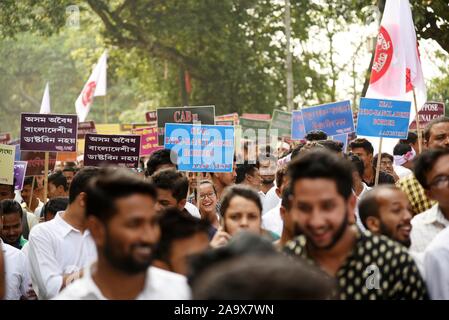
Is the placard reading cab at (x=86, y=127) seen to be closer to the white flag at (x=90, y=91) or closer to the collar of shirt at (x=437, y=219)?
the white flag at (x=90, y=91)

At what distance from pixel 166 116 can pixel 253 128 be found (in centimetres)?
815

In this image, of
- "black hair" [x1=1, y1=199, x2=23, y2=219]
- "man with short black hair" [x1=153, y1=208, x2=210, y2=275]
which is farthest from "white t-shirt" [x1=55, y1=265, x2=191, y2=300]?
"black hair" [x1=1, y1=199, x2=23, y2=219]

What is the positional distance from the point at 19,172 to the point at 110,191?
28.1ft

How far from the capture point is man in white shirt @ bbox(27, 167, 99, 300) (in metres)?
6.80

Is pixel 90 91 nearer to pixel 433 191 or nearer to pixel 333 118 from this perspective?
pixel 333 118

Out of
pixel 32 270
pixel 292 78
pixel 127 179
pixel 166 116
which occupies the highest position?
pixel 292 78

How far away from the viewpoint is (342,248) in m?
4.44

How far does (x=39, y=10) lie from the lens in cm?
3338

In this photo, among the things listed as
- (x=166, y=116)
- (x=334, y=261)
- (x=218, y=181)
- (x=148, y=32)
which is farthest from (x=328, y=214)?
(x=148, y=32)

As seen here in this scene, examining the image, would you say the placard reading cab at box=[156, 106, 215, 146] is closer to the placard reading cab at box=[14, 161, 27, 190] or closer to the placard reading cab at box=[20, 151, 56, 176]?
the placard reading cab at box=[20, 151, 56, 176]

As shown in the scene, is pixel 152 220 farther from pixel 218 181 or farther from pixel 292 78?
pixel 292 78

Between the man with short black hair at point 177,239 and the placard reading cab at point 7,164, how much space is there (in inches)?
247

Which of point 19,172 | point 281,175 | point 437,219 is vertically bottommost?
point 437,219

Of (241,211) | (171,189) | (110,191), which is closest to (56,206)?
(171,189)
